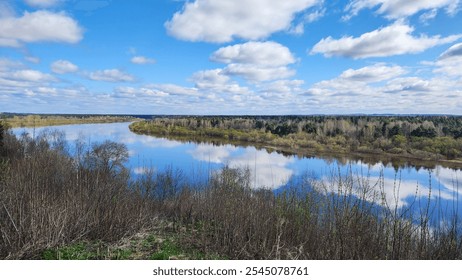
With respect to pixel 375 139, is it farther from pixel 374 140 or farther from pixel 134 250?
pixel 134 250

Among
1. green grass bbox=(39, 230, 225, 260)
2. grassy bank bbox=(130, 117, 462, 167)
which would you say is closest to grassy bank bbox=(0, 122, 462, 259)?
green grass bbox=(39, 230, 225, 260)

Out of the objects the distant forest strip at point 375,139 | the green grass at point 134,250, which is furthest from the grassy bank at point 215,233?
the distant forest strip at point 375,139

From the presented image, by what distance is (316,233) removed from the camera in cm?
553

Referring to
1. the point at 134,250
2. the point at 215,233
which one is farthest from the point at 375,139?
the point at 134,250

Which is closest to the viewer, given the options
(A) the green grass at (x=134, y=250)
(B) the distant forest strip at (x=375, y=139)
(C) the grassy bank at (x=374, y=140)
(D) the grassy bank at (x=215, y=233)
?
(D) the grassy bank at (x=215, y=233)

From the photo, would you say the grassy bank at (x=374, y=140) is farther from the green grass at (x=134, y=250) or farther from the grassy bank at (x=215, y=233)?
the green grass at (x=134, y=250)

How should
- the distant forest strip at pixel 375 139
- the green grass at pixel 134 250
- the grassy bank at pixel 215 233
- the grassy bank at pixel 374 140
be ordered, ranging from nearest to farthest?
the grassy bank at pixel 215 233, the green grass at pixel 134 250, the grassy bank at pixel 374 140, the distant forest strip at pixel 375 139

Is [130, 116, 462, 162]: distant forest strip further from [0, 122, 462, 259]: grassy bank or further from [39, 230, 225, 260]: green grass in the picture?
[39, 230, 225, 260]: green grass

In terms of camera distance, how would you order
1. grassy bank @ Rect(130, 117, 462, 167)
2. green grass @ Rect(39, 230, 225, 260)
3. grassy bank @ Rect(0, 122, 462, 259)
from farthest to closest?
grassy bank @ Rect(130, 117, 462, 167) < green grass @ Rect(39, 230, 225, 260) < grassy bank @ Rect(0, 122, 462, 259)

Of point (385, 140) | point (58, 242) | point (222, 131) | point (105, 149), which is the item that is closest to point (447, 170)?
point (385, 140)

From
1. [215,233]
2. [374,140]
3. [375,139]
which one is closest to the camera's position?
[215,233]

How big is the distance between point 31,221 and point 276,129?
56.9 m

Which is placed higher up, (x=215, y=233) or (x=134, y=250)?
(x=215, y=233)

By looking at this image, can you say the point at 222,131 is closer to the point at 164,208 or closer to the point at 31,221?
the point at 164,208
